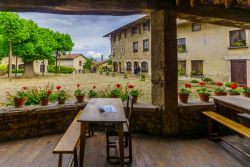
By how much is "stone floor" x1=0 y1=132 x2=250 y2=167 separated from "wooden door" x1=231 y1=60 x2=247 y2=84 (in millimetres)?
11376

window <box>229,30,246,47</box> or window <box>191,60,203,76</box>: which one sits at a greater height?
window <box>229,30,246,47</box>

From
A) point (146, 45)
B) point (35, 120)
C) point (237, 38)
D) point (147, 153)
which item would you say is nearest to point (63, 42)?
point (146, 45)

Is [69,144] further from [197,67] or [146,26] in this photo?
[146,26]

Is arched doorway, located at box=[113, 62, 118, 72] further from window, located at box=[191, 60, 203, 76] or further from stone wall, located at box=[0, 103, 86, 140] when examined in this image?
stone wall, located at box=[0, 103, 86, 140]

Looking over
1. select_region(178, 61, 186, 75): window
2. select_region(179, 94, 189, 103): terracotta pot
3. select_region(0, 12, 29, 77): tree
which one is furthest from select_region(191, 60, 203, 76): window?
select_region(0, 12, 29, 77): tree

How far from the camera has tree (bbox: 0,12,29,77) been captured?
1583 centimetres

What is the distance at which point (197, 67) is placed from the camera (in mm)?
15852

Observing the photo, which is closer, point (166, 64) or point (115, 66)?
point (166, 64)

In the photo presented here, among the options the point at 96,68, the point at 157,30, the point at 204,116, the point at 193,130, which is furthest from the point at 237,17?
the point at 96,68

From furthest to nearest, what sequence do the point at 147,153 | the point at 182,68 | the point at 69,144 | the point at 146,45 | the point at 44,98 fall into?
the point at 146,45 < the point at 182,68 < the point at 44,98 < the point at 147,153 < the point at 69,144

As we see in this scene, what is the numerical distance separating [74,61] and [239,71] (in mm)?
30199

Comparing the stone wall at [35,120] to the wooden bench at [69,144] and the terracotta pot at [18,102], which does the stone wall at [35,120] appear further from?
the wooden bench at [69,144]

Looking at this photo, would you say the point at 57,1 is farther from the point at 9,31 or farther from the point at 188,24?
the point at 9,31

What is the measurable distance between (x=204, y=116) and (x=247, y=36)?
11.0 meters
